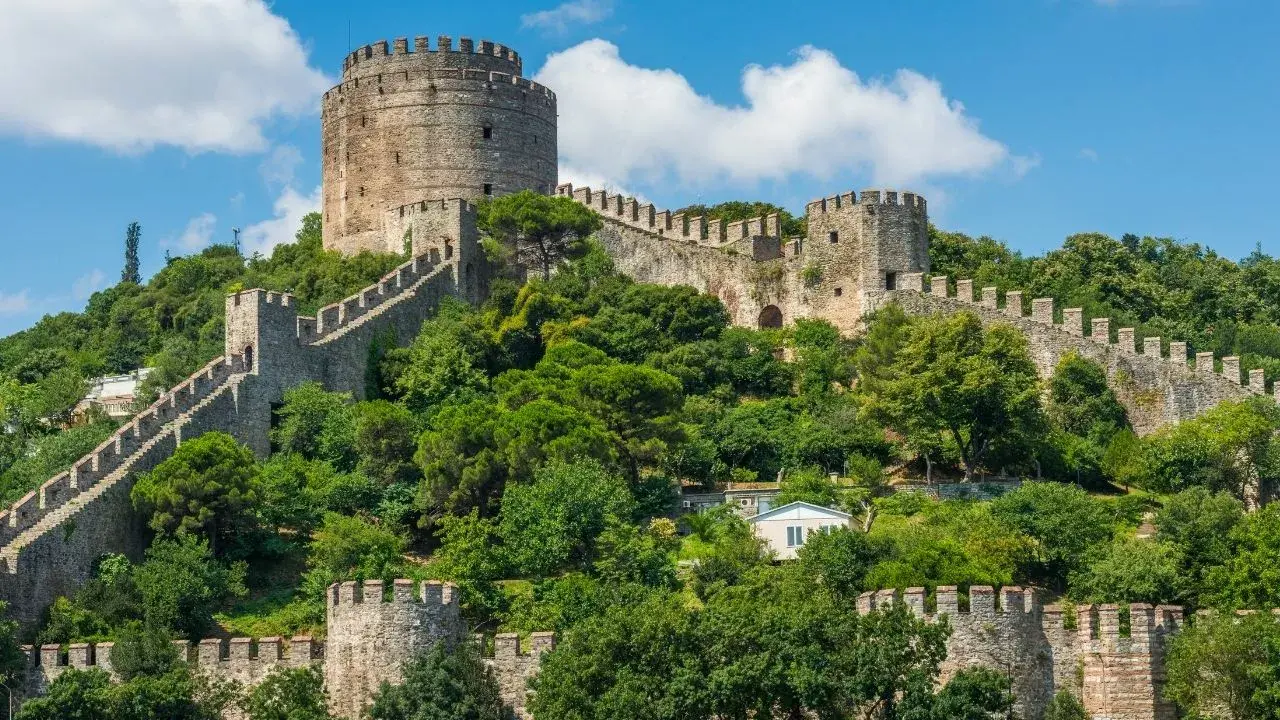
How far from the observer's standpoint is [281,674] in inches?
1521

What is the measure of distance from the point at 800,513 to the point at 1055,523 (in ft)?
17.9

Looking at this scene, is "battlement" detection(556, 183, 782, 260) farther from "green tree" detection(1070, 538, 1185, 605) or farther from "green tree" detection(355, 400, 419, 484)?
"green tree" detection(1070, 538, 1185, 605)

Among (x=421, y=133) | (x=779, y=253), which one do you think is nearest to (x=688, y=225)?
(x=779, y=253)

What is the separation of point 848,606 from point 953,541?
5524 millimetres

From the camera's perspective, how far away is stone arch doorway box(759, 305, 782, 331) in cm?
6344

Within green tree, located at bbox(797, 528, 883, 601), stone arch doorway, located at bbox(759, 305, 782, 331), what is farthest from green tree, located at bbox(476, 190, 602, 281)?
green tree, located at bbox(797, 528, 883, 601)

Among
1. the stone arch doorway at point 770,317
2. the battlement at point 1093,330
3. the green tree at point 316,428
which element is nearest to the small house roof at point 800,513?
the green tree at point 316,428

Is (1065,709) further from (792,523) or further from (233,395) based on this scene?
(233,395)

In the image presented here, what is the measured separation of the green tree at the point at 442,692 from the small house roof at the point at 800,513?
11.8 metres

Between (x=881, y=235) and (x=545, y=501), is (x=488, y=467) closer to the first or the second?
(x=545, y=501)

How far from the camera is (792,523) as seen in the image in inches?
1891

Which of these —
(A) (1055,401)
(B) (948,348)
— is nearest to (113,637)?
(B) (948,348)

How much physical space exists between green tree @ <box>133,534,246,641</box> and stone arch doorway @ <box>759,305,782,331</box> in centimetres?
2155

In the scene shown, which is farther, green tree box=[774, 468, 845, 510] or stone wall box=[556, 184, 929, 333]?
stone wall box=[556, 184, 929, 333]
